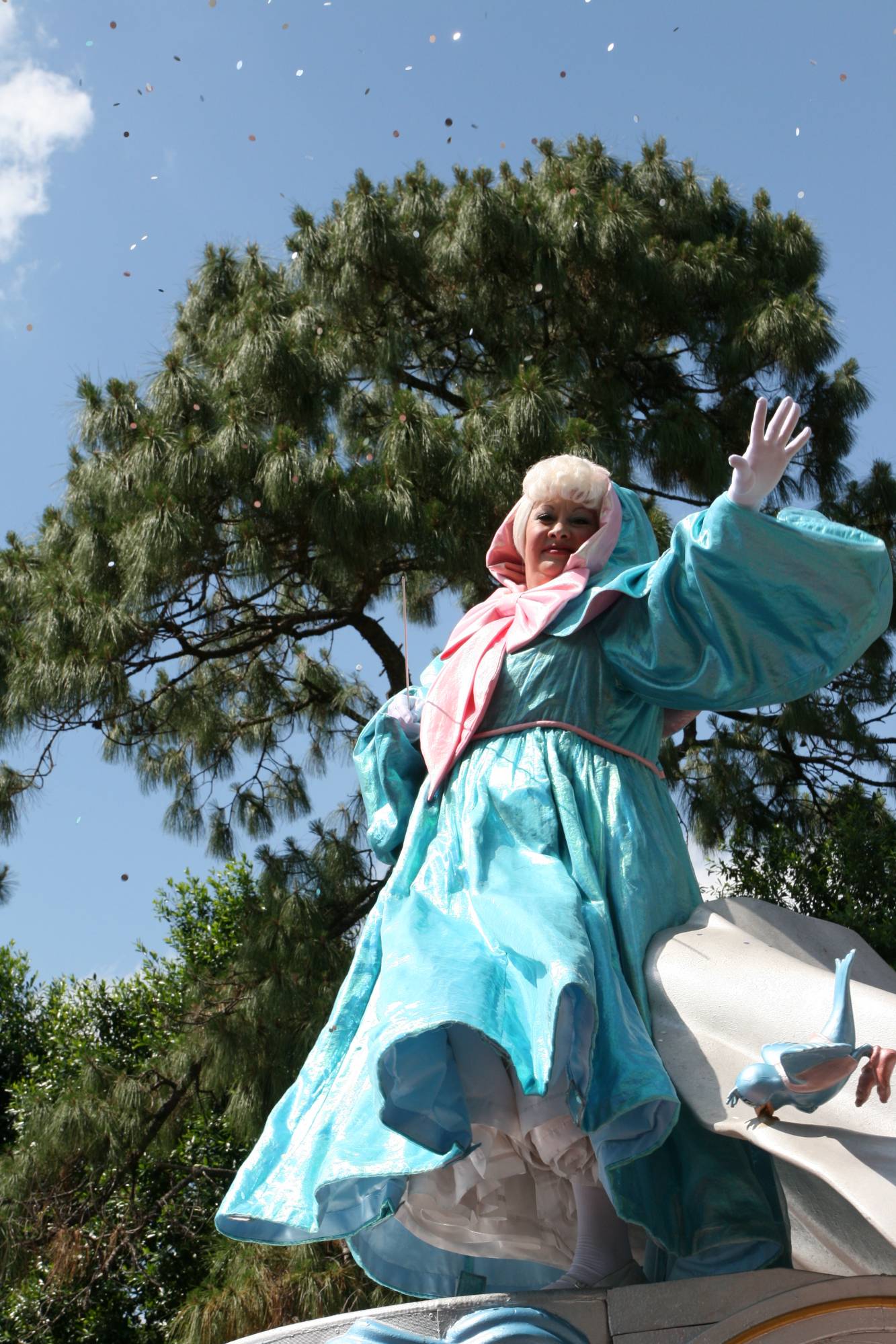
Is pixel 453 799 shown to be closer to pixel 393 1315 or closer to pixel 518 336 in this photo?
pixel 393 1315

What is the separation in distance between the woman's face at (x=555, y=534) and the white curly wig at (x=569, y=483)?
1 centimetres

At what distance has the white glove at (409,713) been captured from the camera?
2.40 meters

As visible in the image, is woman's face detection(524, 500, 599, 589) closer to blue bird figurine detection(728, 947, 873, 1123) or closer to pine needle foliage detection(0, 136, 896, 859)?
blue bird figurine detection(728, 947, 873, 1123)

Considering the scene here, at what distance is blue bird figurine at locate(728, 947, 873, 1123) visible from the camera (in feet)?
5.40

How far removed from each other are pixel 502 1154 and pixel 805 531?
958 mm

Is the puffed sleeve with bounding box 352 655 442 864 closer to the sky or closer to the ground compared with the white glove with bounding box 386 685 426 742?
closer to the ground

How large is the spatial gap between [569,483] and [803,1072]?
41.5 inches

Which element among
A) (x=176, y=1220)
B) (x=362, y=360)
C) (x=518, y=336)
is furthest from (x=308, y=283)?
(x=176, y=1220)

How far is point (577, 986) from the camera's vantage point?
175 centimetres

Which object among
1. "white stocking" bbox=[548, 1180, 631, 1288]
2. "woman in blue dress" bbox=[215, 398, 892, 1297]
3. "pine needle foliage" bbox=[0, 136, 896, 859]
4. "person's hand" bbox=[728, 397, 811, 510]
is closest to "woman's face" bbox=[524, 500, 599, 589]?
"woman in blue dress" bbox=[215, 398, 892, 1297]

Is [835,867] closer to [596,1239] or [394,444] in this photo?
[394,444]

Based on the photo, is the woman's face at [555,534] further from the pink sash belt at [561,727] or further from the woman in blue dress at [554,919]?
the pink sash belt at [561,727]

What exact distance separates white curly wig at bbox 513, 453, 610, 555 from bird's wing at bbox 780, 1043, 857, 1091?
1013 millimetres

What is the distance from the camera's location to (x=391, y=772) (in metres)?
2.38
